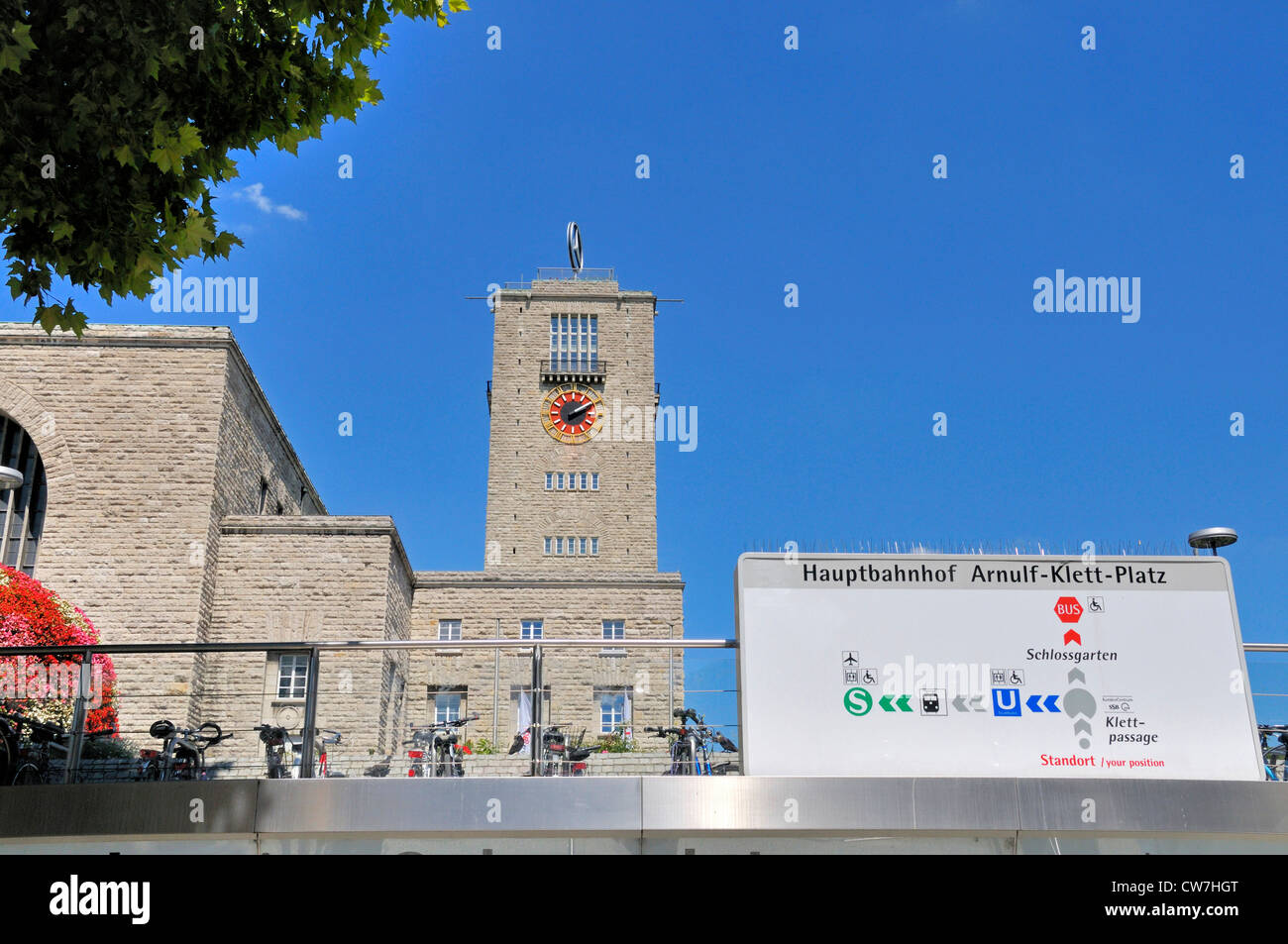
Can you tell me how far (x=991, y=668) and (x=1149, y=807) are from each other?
159 centimetres

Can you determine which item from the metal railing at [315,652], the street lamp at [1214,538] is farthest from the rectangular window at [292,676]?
the street lamp at [1214,538]

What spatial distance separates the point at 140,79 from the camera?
8.18 m

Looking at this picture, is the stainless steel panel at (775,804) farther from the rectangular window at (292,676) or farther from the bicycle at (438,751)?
the rectangular window at (292,676)

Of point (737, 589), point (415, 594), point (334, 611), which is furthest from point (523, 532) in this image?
point (737, 589)

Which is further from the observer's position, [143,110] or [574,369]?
[574,369]

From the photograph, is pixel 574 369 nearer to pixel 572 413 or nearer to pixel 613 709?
pixel 572 413

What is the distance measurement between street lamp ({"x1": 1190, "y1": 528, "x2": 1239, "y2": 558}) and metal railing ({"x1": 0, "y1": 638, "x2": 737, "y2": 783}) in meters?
7.46

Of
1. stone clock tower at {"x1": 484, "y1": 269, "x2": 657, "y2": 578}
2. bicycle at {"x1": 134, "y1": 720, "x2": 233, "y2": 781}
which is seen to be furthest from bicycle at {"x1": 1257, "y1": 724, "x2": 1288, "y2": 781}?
stone clock tower at {"x1": 484, "y1": 269, "x2": 657, "y2": 578}

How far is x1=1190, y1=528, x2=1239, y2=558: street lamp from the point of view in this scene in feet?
46.5

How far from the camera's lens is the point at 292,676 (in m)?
10.5

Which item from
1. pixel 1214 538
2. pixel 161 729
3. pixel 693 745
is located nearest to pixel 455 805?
pixel 693 745
